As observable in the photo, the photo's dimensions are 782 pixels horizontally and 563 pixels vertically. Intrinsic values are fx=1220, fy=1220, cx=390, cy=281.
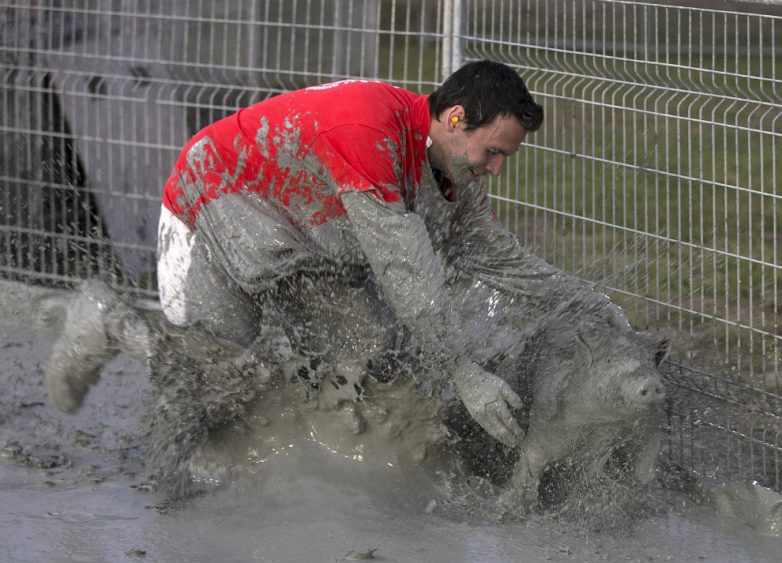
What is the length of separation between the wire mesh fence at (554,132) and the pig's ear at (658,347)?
0.95ft

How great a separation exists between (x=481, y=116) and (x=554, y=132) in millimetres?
1686

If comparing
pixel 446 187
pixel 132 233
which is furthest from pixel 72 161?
pixel 446 187

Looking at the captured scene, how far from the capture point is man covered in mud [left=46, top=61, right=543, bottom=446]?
4137mm

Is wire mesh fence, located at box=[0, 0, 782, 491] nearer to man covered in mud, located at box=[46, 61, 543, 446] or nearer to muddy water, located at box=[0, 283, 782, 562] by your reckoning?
muddy water, located at box=[0, 283, 782, 562]

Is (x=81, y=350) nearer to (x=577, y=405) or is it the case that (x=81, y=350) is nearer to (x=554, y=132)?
(x=577, y=405)

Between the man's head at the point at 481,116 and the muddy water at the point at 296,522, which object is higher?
the man's head at the point at 481,116

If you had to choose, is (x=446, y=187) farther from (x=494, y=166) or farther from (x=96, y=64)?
(x=96, y=64)

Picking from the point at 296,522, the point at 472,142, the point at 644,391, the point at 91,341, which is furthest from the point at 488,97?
the point at 91,341

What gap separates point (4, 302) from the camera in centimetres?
720

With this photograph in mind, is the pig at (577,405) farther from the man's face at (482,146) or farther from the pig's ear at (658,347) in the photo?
the man's face at (482,146)

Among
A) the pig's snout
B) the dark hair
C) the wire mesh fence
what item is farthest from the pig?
the dark hair

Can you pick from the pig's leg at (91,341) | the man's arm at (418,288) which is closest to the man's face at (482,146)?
the man's arm at (418,288)

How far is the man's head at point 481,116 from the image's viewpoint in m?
4.21

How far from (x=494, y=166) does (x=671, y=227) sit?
1.29 m
